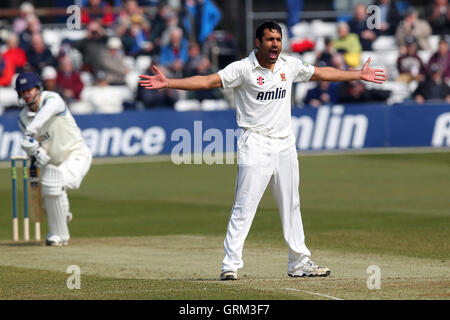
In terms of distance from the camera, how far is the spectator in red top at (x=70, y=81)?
2648 centimetres

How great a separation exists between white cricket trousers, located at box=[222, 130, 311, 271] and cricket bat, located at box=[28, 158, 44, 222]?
A: 190 inches

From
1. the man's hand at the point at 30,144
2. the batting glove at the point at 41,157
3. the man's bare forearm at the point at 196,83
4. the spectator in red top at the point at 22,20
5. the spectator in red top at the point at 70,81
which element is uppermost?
the spectator in red top at the point at 22,20

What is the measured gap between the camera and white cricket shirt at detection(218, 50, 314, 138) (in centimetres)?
985

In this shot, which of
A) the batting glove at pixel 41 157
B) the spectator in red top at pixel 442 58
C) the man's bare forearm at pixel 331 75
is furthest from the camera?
the spectator in red top at pixel 442 58

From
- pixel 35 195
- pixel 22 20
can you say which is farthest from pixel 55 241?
pixel 22 20

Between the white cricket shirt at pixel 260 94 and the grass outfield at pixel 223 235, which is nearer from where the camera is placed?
the grass outfield at pixel 223 235

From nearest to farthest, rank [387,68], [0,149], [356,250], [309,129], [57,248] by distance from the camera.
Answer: [356,250] → [57,248] → [0,149] → [309,129] → [387,68]

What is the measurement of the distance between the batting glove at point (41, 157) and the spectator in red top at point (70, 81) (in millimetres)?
12775

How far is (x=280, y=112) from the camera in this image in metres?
9.94

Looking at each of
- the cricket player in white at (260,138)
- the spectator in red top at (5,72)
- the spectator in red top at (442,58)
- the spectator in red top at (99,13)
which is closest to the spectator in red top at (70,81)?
the spectator in red top at (5,72)

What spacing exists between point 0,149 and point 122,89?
4.11 meters

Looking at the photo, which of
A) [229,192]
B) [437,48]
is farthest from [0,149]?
[437,48]

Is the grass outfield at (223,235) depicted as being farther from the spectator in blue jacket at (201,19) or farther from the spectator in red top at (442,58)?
the spectator in blue jacket at (201,19)
